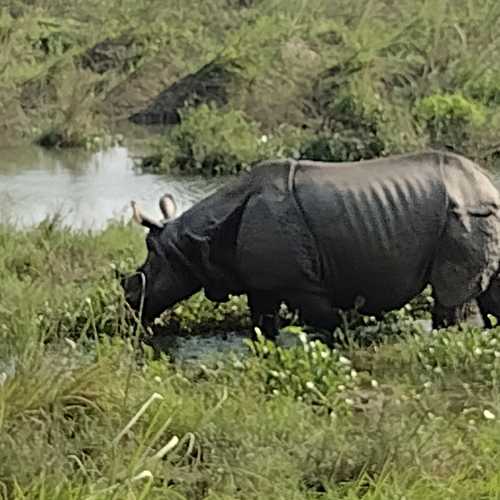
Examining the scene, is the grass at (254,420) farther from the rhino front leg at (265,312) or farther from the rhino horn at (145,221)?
the rhino horn at (145,221)

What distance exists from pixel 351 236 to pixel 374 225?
151mm

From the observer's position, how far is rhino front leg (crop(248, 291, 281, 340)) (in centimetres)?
739

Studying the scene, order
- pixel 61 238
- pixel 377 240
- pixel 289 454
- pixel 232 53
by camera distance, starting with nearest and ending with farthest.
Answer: pixel 289 454 → pixel 377 240 → pixel 61 238 → pixel 232 53

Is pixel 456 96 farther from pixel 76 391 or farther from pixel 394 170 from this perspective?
pixel 76 391

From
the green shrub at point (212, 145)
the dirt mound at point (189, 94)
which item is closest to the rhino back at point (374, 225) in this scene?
the green shrub at point (212, 145)

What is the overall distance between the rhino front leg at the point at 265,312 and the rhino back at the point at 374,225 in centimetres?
36

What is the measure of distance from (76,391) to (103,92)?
20926mm

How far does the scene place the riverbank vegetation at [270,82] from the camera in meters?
17.8

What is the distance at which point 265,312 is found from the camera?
7.50m

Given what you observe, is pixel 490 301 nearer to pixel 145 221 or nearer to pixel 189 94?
pixel 145 221

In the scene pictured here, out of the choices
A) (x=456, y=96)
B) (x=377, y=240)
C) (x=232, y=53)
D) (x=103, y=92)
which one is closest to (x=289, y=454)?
(x=377, y=240)

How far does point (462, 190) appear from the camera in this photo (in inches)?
287

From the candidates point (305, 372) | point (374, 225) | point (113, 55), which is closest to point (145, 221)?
point (374, 225)

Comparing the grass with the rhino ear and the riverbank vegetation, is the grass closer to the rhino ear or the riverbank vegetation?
the rhino ear
